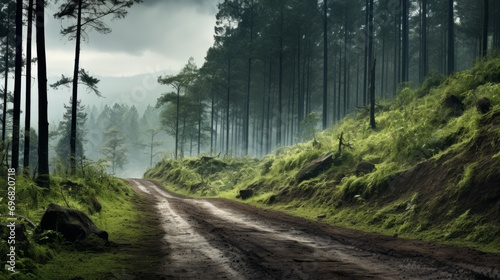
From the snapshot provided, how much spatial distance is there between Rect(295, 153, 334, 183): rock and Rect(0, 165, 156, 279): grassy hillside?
8.77 meters

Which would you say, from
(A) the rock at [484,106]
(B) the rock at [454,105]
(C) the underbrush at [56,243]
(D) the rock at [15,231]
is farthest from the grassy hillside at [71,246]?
(B) the rock at [454,105]

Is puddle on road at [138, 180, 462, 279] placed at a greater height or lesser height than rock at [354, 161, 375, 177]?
lesser

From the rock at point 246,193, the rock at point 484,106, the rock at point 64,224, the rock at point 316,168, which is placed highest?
the rock at point 484,106

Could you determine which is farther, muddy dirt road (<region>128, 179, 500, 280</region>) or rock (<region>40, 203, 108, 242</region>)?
rock (<region>40, 203, 108, 242</region>)

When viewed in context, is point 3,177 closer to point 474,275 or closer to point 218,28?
point 474,275

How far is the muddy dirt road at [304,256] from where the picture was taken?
6.64 m

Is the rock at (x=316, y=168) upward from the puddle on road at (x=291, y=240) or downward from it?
upward

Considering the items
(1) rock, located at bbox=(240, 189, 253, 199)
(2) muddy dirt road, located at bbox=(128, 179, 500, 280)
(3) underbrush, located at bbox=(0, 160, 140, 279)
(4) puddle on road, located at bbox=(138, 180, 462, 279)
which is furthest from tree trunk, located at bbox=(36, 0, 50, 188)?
(1) rock, located at bbox=(240, 189, 253, 199)

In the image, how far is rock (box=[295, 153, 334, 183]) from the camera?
20.3 meters

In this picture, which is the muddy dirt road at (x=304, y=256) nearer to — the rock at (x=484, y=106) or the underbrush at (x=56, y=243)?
the underbrush at (x=56, y=243)

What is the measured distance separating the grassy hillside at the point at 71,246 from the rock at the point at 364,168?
9.24 metres

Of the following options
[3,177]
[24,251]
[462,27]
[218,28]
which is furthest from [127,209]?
[462,27]

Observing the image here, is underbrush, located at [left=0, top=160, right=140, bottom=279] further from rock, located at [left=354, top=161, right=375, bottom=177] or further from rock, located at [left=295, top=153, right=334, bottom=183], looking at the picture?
rock, located at [left=354, top=161, right=375, bottom=177]

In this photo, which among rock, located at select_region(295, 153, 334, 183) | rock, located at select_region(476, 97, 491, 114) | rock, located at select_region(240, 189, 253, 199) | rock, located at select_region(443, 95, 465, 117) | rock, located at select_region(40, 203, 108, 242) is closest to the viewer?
rock, located at select_region(40, 203, 108, 242)
